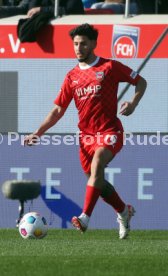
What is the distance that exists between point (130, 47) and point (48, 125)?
16.0 feet

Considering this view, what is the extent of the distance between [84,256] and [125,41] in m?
7.26

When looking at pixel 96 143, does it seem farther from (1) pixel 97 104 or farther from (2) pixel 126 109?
(2) pixel 126 109

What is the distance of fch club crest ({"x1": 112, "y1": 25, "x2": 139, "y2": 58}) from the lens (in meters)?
15.6

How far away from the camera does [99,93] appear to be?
10.8 meters

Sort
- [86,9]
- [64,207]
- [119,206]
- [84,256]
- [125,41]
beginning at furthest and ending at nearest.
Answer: [86,9] → [125,41] → [64,207] → [119,206] → [84,256]

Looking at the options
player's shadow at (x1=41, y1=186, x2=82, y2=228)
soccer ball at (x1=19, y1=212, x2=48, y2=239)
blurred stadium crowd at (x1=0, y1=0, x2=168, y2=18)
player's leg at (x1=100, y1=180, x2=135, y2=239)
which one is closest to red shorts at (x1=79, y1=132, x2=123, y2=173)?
player's leg at (x1=100, y1=180, x2=135, y2=239)

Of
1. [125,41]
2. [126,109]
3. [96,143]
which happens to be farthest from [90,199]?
[125,41]

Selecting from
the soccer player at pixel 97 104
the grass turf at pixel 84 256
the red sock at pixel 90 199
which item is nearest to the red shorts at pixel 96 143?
the soccer player at pixel 97 104

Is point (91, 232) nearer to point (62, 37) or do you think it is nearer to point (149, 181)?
point (149, 181)

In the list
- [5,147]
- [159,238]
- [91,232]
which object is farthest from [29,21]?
[159,238]

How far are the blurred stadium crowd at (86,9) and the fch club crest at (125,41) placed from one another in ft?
2.52

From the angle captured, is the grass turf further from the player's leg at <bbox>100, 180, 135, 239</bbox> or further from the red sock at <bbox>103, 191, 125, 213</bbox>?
the red sock at <bbox>103, 191, 125, 213</bbox>

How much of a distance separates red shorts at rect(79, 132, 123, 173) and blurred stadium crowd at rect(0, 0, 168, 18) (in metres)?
5.49

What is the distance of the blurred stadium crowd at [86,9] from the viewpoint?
54.0ft
